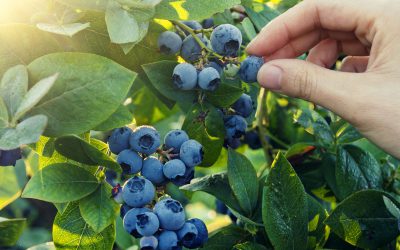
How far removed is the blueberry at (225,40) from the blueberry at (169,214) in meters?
0.32

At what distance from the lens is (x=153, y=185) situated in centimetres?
98

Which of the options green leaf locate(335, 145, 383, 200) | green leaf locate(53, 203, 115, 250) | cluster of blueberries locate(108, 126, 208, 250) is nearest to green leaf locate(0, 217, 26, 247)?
green leaf locate(53, 203, 115, 250)

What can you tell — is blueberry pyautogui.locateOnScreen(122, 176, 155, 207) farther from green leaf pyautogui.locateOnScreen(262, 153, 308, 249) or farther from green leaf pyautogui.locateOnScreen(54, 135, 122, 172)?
green leaf pyautogui.locateOnScreen(262, 153, 308, 249)

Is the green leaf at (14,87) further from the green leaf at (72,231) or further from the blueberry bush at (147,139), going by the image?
the green leaf at (72,231)

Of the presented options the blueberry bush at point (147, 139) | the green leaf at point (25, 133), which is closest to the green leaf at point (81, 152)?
the blueberry bush at point (147, 139)

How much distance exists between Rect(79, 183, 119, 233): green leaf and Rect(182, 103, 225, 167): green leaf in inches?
9.1

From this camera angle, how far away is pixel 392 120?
1.04 m

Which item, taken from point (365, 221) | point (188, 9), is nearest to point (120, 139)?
point (188, 9)

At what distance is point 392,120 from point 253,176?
30 cm

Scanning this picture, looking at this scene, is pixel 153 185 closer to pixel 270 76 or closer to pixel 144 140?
pixel 144 140

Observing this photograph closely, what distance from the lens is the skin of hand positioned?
3.42 ft

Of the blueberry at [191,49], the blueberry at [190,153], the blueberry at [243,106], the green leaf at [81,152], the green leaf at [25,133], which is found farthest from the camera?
the blueberry at [243,106]

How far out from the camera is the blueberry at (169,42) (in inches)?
42.3

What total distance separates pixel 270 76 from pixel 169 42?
215mm
